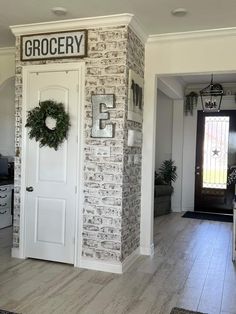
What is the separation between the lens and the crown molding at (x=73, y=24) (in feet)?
12.8

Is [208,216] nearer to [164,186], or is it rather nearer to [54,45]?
[164,186]

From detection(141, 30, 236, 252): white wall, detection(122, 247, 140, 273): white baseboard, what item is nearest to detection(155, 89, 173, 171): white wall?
detection(141, 30, 236, 252): white wall

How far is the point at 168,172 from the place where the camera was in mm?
7879

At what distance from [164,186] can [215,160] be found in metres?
1.32

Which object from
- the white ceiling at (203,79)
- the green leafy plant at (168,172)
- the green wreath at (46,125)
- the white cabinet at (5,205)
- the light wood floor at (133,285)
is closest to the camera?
the light wood floor at (133,285)

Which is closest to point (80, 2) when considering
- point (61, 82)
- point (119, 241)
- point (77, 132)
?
point (61, 82)

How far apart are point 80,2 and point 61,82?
993 mm

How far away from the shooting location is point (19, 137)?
174 inches

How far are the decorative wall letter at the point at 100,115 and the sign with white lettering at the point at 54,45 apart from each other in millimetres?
571

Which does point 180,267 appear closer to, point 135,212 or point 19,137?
point 135,212

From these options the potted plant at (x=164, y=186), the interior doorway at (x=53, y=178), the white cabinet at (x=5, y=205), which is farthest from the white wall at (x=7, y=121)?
the potted plant at (x=164, y=186)

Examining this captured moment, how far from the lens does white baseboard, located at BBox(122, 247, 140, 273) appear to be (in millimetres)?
4070

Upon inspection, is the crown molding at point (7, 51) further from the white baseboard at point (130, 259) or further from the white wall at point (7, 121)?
the white baseboard at point (130, 259)

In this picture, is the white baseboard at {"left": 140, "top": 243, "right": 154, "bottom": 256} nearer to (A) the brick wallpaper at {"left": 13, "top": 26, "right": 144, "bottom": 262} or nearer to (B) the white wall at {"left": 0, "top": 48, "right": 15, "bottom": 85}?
(A) the brick wallpaper at {"left": 13, "top": 26, "right": 144, "bottom": 262}
